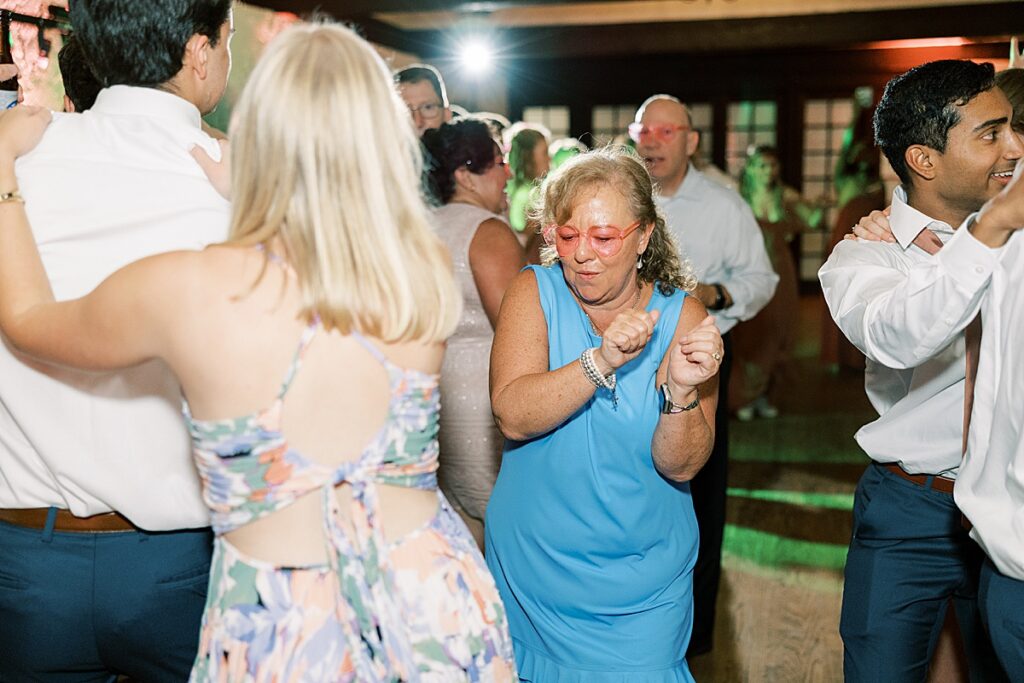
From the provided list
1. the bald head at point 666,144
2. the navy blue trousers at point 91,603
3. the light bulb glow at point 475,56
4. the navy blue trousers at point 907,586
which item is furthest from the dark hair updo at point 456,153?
the light bulb glow at point 475,56

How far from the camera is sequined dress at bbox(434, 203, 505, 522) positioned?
308 cm

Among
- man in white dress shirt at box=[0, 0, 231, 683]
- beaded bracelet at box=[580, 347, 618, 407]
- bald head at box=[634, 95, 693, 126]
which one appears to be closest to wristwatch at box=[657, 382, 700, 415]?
beaded bracelet at box=[580, 347, 618, 407]

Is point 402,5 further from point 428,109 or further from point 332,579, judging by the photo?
point 332,579

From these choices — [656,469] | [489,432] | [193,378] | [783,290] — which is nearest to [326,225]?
[193,378]

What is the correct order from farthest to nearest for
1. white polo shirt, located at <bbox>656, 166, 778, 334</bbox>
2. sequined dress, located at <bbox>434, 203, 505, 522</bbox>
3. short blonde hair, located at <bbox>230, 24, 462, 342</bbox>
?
white polo shirt, located at <bbox>656, 166, 778, 334</bbox> < sequined dress, located at <bbox>434, 203, 505, 522</bbox> < short blonde hair, located at <bbox>230, 24, 462, 342</bbox>

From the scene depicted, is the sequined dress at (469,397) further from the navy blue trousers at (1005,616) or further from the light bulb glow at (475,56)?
the light bulb glow at (475,56)

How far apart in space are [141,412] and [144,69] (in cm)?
51

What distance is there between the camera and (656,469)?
2.12m

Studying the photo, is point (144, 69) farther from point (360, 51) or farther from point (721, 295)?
point (721, 295)

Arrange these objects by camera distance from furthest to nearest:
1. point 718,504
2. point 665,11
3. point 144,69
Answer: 1. point 665,11
2. point 718,504
3. point 144,69

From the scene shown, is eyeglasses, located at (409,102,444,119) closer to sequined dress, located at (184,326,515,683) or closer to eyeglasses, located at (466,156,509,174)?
eyeglasses, located at (466,156,509,174)

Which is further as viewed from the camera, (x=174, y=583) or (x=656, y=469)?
(x=656, y=469)

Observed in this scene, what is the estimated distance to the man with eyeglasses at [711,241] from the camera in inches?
142

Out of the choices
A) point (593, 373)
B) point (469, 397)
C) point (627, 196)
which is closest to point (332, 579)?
point (593, 373)
